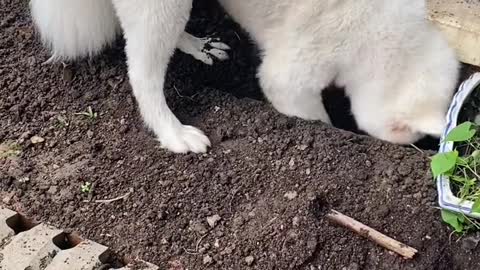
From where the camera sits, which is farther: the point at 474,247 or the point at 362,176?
the point at 362,176

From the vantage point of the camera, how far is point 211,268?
7.32 feet

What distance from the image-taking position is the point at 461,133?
92.5 inches

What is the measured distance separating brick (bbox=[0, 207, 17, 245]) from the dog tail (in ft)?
2.52

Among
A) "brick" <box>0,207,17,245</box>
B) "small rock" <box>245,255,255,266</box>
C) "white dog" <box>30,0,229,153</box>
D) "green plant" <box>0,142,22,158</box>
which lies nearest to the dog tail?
"white dog" <box>30,0,229,153</box>

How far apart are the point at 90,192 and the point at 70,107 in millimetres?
475

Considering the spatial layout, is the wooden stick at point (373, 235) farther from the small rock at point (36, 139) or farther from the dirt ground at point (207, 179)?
the small rock at point (36, 139)

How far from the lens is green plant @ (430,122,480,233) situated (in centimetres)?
230

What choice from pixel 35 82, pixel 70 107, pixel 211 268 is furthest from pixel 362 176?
pixel 35 82

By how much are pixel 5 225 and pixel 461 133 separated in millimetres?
1463

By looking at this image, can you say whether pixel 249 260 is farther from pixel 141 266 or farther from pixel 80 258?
pixel 80 258

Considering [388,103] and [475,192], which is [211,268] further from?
[388,103]

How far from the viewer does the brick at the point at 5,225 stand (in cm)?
227

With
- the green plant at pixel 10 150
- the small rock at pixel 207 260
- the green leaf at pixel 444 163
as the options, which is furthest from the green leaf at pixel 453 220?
the green plant at pixel 10 150

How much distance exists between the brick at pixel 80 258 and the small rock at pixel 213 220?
0.33 metres
